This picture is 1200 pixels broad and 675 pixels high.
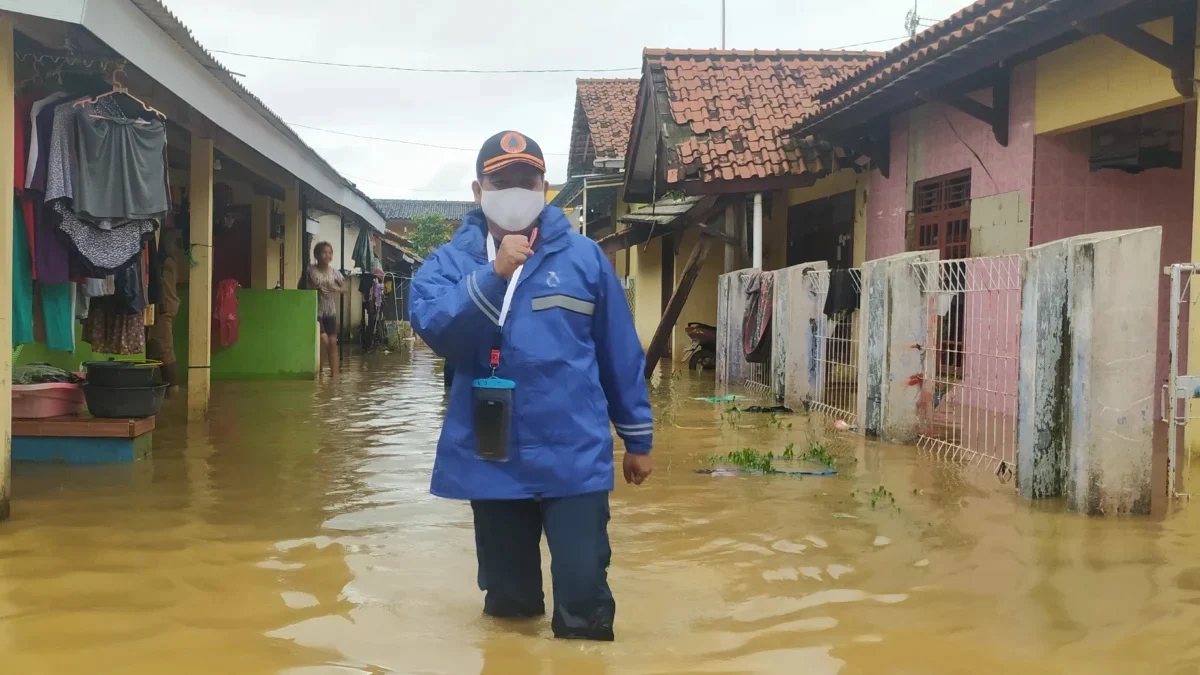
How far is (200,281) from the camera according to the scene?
9109 millimetres

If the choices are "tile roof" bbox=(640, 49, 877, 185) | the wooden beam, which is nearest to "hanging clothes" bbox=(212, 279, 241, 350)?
the wooden beam

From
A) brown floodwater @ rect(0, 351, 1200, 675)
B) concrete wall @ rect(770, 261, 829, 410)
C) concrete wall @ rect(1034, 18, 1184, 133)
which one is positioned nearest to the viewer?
brown floodwater @ rect(0, 351, 1200, 675)

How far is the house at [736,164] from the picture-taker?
42.9 ft

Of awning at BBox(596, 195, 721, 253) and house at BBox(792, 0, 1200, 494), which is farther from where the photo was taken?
awning at BBox(596, 195, 721, 253)

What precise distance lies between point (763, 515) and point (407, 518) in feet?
6.17

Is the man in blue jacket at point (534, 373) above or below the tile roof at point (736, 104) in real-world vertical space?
below

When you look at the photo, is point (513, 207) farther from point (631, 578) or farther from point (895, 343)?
point (895, 343)

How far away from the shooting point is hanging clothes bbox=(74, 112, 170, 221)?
6086 mm

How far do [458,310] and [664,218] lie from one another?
12697mm

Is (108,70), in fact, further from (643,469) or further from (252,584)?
(643,469)

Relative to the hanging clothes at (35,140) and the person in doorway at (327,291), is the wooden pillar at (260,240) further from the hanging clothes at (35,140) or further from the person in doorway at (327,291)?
the hanging clothes at (35,140)

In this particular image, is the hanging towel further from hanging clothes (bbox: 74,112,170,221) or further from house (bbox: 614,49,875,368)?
hanging clothes (bbox: 74,112,170,221)

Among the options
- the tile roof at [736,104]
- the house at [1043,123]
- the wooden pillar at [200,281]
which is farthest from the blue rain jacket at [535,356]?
the tile roof at [736,104]

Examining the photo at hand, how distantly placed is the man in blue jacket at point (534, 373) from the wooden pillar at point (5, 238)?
9.27 ft
